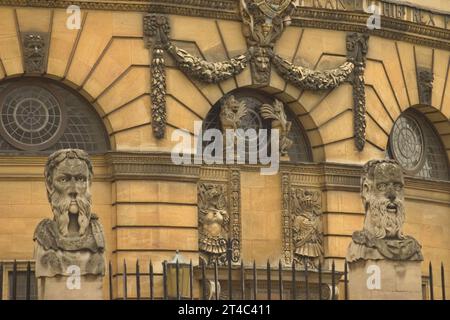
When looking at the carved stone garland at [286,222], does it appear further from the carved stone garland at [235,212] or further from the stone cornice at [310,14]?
the stone cornice at [310,14]

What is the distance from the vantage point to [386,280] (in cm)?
3262

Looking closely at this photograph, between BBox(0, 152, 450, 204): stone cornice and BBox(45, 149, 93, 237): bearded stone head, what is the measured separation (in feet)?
39.4

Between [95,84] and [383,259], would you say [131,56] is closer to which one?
[95,84]

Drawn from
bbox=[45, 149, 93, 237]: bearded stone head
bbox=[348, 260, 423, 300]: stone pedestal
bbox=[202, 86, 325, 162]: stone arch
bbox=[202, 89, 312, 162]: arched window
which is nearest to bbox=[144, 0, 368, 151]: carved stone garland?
bbox=[202, 86, 325, 162]: stone arch

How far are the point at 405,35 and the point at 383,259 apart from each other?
1609 cm

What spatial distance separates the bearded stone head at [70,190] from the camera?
30.6 meters

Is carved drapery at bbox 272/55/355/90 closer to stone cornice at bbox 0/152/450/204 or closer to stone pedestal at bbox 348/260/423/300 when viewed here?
stone cornice at bbox 0/152/450/204

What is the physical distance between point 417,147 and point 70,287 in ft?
65.7

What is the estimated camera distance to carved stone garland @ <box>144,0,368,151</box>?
144 ft

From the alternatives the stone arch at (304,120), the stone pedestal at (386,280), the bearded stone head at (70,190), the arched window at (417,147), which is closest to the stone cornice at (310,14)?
the stone arch at (304,120)

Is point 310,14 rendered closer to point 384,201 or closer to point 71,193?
point 384,201

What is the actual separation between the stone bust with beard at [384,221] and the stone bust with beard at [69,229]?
Result: 479 centimetres

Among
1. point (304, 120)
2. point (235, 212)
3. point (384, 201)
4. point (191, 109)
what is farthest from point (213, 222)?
point (384, 201)

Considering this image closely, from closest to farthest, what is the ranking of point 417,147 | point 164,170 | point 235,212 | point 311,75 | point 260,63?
point 164,170 → point 235,212 → point 260,63 → point 311,75 → point 417,147
